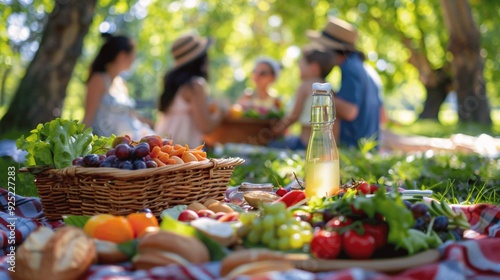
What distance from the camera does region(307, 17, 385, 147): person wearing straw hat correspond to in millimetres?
6531

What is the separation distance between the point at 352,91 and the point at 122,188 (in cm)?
434

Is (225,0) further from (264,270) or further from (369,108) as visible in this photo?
(264,270)

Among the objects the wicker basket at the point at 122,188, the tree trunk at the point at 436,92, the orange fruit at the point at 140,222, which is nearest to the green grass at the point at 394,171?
the wicker basket at the point at 122,188

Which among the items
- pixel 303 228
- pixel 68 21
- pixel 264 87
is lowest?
pixel 303 228

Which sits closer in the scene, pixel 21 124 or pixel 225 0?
pixel 21 124

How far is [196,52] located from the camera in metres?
6.96

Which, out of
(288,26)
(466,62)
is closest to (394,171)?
(466,62)

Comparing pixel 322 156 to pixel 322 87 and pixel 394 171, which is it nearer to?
pixel 322 87

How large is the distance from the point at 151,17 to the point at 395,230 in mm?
14250

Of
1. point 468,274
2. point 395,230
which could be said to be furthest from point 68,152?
point 468,274

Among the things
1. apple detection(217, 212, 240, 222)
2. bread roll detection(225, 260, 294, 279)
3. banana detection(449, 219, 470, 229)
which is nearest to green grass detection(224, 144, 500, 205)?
banana detection(449, 219, 470, 229)

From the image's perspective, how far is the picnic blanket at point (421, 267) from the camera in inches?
68.3

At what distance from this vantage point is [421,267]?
1.83 m

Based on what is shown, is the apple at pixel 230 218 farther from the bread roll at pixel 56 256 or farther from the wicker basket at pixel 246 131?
the wicker basket at pixel 246 131
